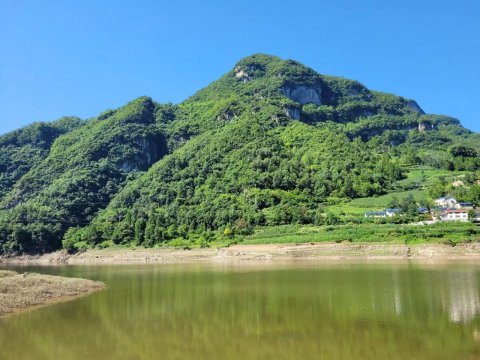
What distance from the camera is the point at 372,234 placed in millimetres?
70812

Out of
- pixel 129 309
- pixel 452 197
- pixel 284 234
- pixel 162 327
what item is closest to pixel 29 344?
pixel 162 327

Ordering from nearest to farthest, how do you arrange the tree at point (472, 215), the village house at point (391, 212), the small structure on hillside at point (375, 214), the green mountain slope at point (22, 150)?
the tree at point (472, 215) < the village house at point (391, 212) < the small structure on hillside at point (375, 214) < the green mountain slope at point (22, 150)

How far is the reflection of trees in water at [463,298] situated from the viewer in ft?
79.2

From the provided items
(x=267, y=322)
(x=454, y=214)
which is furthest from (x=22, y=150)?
(x=267, y=322)

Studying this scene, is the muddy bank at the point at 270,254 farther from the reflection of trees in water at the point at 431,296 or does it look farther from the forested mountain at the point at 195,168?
the reflection of trees in water at the point at 431,296

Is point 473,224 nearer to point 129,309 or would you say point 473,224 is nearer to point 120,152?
point 129,309

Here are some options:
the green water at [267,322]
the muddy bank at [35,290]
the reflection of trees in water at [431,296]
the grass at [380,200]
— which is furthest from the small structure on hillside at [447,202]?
the muddy bank at [35,290]

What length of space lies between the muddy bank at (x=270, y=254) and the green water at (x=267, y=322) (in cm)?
2285

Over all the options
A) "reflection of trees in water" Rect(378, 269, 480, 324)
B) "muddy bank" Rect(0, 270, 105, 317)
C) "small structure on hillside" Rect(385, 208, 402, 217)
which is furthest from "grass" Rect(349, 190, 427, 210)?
"muddy bank" Rect(0, 270, 105, 317)

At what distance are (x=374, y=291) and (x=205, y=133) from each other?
5181 inches

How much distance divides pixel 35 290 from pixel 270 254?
1695 inches

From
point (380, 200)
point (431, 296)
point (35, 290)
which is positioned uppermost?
point (380, 200)

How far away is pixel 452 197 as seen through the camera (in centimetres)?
9081

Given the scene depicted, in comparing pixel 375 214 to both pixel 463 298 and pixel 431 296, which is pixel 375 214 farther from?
pixel 463 298
